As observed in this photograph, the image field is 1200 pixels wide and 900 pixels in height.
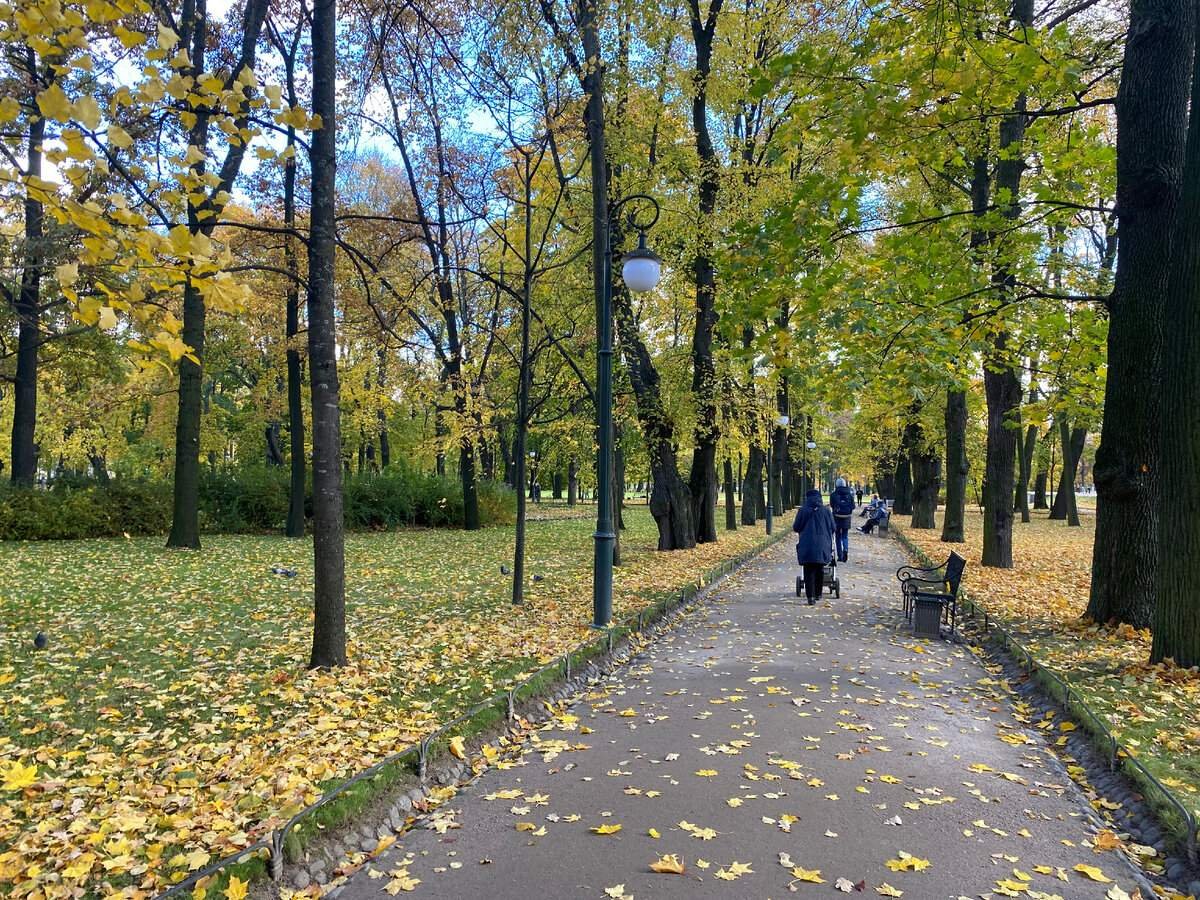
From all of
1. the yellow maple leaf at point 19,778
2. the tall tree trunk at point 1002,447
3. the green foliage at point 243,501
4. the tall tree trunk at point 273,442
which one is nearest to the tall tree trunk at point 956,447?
the tall tree trunk at point 1002,447

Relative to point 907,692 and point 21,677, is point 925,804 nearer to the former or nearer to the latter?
point 907,692

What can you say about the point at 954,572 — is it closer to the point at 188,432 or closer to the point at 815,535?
the point at 815,535

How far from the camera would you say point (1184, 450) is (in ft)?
21.4

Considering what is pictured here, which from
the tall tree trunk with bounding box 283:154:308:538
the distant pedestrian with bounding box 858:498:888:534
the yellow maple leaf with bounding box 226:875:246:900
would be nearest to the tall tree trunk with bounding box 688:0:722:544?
the tall tree trunk with bounding box 283:154:308:538

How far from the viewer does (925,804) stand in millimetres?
4258

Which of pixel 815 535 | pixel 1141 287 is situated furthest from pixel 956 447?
pixel 1141 287

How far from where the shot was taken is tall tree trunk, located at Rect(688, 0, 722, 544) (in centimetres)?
1675

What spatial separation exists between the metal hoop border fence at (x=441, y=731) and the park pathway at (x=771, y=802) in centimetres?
36

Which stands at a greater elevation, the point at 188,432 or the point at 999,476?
the point at 188,432

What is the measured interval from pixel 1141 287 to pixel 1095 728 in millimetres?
5115

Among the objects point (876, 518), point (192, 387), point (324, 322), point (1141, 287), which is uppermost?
point (1141, 287)

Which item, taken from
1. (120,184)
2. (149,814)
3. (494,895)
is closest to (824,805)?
(494,895)

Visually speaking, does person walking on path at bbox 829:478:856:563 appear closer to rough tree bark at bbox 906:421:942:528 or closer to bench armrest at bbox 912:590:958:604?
bench armrest at bbox 912:590:958:604

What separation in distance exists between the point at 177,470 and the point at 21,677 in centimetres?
1005
